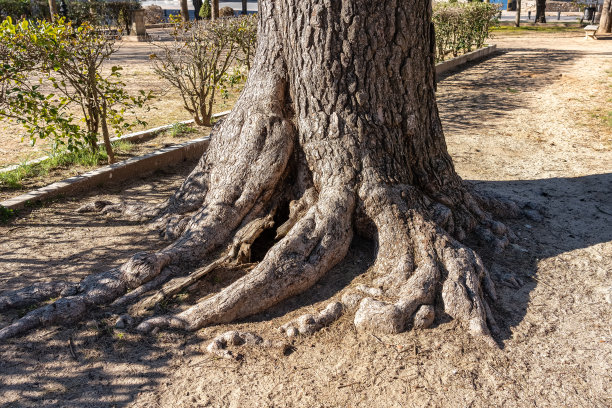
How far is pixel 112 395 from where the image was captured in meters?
2.74

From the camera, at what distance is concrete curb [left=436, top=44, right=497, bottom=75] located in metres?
13.0

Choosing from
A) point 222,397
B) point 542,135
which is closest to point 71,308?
point 222,397

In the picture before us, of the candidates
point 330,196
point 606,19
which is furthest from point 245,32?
point 606,19

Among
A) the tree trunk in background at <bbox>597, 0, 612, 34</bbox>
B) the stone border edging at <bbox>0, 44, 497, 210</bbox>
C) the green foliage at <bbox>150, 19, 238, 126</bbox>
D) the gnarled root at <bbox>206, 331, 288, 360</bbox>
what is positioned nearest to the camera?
the gnarled root at <bbox>206, 331, 288, 360</bbox>

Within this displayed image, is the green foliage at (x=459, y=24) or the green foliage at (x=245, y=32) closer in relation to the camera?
the green foliage at (x=245, y=32)

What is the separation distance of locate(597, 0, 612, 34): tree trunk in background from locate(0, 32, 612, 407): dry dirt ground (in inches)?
774

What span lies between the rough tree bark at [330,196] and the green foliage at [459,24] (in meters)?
10.5

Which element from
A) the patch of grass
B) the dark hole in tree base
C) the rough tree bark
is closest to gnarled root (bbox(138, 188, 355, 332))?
the rough tree bark

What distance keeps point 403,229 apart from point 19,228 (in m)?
3.46

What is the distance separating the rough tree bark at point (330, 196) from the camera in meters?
3.24

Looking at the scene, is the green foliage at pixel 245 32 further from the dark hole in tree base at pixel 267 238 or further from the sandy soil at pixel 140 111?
the dark hole in tree base at pixel 267 238

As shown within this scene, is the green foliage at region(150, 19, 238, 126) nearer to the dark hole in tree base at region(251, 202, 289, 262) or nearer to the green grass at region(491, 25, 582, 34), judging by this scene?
the dark hole in tree base at region(251, 202, 289, 262)

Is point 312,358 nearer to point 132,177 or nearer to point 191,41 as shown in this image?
point 132,177

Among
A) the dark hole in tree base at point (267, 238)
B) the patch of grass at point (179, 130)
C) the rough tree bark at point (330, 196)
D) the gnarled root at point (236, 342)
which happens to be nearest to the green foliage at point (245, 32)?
the patch of grass at point (179, 130)
